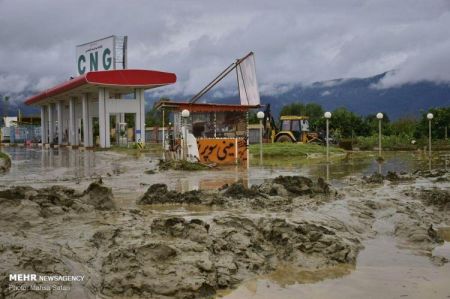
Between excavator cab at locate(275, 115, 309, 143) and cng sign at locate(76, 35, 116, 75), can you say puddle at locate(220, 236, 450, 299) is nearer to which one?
excavator cab at locate(275, 115, 309, 143)

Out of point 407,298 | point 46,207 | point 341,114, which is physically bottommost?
point 407,298

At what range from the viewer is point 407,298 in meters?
5.38

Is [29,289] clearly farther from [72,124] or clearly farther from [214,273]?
[72,124]

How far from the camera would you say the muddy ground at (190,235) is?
5438 millimetres

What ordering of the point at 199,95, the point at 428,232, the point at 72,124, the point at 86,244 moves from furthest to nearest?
the point at 72,124
the point at 199,95
the point at 428,232
the point at 86,244

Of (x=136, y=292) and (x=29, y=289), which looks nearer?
(x=29, y=289)

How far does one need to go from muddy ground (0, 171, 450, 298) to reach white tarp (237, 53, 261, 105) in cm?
3293

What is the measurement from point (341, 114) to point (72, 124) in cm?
2738

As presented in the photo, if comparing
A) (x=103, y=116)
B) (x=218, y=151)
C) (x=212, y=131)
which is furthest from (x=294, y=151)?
(x=103, y=116)

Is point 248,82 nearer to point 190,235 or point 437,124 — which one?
point 437,124

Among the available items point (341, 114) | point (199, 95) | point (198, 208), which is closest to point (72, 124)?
point (199, 95)

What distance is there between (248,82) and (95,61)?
50.8ft

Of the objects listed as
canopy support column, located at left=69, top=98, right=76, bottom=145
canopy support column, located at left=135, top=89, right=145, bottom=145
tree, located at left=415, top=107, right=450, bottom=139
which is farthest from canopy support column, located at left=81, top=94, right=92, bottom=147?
tree, located at left=415, top=107, right=450, bottom=139

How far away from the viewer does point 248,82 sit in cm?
4500
